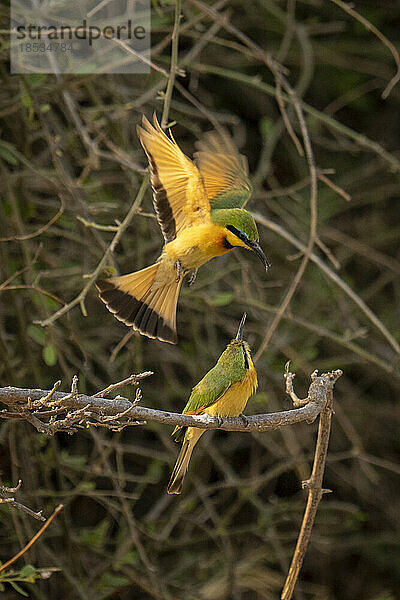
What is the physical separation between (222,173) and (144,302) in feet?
1.34

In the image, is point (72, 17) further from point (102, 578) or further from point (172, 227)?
point (102, 578)

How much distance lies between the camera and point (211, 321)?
3090mm

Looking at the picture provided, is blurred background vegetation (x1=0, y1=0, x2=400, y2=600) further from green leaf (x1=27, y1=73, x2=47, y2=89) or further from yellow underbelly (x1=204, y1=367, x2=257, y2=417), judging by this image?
yellow underbelly (x1=204, y1=367, x2=257, y2=417)

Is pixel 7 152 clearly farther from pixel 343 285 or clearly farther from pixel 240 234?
pixel 343 285

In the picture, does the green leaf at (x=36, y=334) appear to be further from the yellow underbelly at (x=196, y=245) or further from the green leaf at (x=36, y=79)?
the green leaf at (x=36, y=79)

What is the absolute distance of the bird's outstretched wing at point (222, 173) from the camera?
204cm

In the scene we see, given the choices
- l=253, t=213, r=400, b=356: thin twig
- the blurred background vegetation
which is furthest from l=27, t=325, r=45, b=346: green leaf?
l=253, t=213, r=400, b=356: thin twig

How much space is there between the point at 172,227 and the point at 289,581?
878 mm

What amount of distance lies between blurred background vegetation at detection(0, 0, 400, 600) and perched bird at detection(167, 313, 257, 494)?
381mm

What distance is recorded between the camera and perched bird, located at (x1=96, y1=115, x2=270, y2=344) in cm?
184

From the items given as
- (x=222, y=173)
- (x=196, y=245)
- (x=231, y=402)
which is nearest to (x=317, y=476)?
(x=231, y=402)

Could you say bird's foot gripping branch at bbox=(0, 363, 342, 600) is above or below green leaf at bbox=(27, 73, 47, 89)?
below

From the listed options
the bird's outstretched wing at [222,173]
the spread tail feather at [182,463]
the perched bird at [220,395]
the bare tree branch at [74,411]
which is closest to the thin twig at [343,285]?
the bird's outstretched wing at [222,173]

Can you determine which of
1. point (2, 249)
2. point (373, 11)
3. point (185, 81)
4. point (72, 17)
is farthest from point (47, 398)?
point (373, 11)
